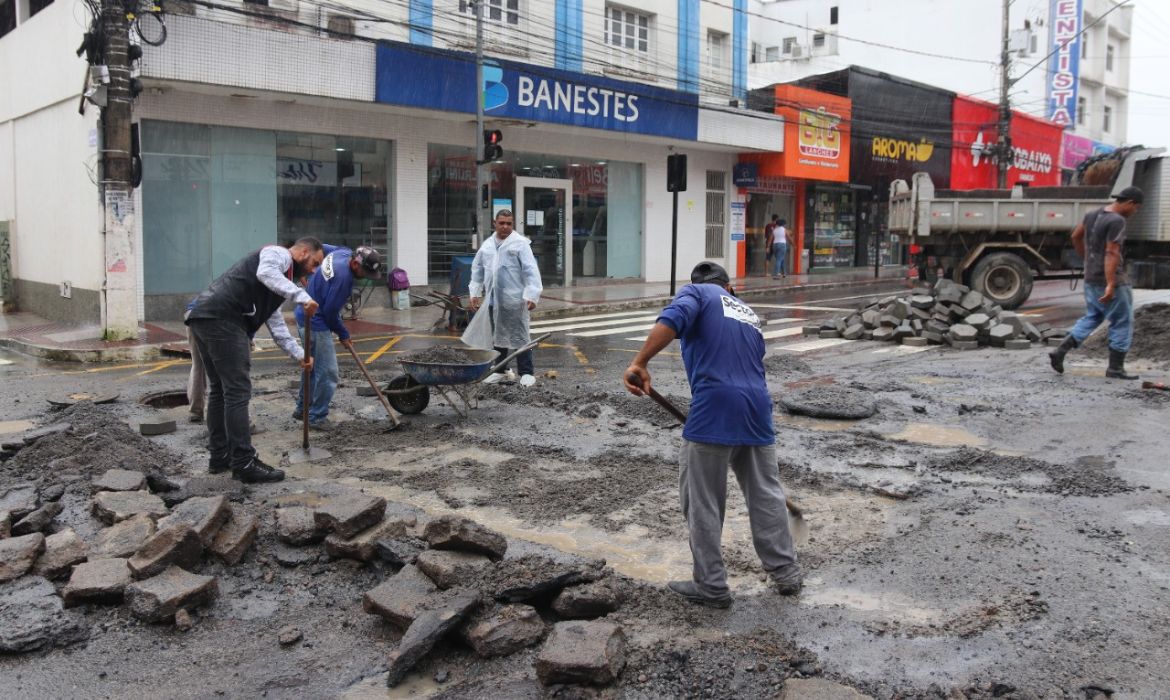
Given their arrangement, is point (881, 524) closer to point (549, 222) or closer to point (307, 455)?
point (307, 455)

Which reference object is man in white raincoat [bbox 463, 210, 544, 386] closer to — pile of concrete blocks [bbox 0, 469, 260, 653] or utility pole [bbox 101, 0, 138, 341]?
pile of concrete blocks [bbox 0, 469, 260, 653]

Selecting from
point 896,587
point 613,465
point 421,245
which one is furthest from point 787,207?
point 896,587

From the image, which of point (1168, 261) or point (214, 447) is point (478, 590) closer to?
point (214, 447)

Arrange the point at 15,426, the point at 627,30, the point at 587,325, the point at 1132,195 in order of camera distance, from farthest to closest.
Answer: the point at 627,30, the point at 587,325, the point at 1132,195, the point at 15,426

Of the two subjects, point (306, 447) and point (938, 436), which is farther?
point (938, 436)

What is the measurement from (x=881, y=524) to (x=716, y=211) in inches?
892

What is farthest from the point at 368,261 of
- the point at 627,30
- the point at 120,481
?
the point at 627,30

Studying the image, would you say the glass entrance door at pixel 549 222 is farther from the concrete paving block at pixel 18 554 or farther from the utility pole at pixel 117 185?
the concrete paving block at pixel 18 554

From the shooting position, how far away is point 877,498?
19.7ft

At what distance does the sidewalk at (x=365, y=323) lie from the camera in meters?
12.9

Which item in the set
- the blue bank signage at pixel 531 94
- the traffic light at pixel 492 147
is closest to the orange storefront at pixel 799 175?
the blue bank signage at pixel 531 94

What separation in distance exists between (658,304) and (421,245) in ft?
17.5

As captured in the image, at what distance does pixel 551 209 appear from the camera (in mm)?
22812

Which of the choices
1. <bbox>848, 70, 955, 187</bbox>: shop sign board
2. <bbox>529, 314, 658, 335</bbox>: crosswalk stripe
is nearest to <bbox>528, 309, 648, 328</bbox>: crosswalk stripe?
<bbox>529, 314, 658, 335</bbox>: crosswalk stripe
